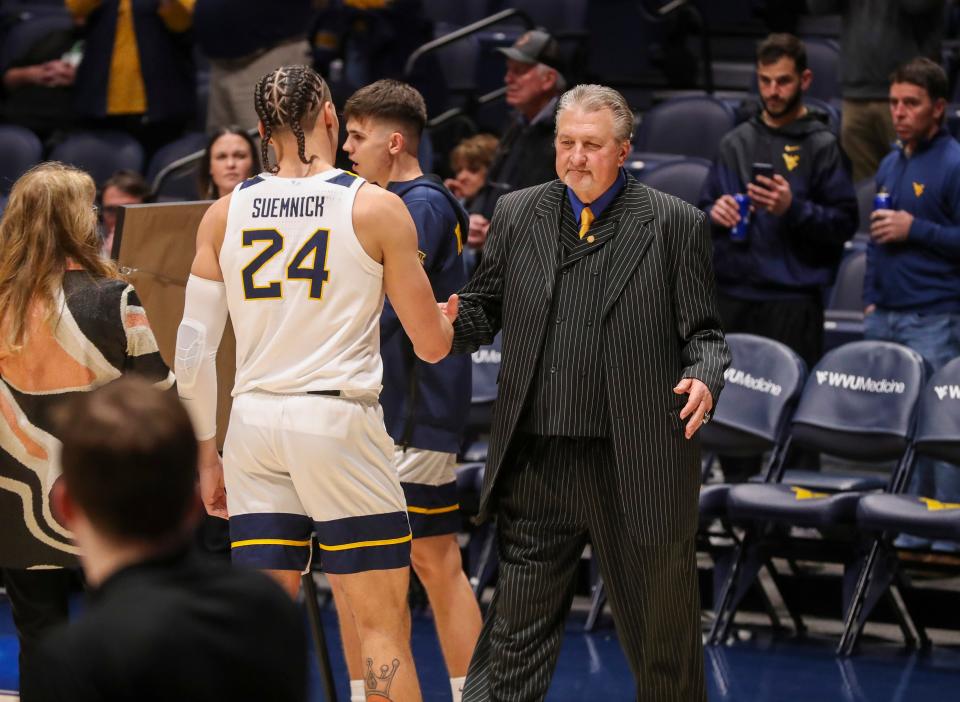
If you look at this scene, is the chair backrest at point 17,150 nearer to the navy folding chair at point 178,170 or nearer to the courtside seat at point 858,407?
the navy folding chair at point 178,170

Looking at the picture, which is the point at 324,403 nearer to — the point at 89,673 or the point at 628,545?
the point at 628,545

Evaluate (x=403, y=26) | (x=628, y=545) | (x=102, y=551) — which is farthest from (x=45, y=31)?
(x=102, y=551)

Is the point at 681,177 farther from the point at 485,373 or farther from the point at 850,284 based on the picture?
the point at 485,373

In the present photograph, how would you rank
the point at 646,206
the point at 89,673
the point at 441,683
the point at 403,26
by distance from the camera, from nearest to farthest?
the point at 89,673 < the point at 646,206 < the point at 441,683 < the point at 403,26

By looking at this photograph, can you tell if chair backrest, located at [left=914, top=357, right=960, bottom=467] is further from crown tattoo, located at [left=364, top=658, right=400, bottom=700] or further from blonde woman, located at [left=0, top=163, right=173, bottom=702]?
blonde woman, located at [left=0, top=163, right=173, bottom=702]

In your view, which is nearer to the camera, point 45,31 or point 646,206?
point 646,206

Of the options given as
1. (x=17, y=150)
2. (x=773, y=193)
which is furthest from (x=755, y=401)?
(x=17, y=150)

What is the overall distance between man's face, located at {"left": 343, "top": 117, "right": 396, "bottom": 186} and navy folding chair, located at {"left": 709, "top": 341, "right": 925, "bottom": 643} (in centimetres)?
235

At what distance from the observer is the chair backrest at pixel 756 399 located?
699 centimetres

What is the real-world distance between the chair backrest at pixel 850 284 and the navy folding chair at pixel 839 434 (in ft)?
4.91

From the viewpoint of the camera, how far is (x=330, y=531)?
4062 mm

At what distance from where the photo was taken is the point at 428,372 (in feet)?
16.2

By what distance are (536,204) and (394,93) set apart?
713mm

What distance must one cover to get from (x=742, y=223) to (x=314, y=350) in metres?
3.51
